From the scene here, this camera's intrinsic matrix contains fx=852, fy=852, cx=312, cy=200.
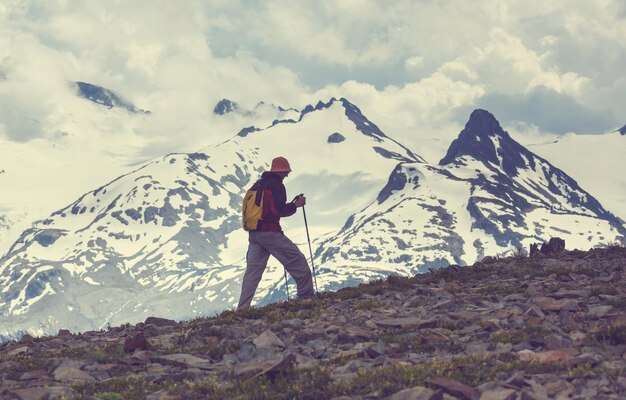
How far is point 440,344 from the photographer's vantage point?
1541 cm

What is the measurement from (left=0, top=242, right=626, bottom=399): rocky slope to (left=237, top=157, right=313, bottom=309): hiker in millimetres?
1072

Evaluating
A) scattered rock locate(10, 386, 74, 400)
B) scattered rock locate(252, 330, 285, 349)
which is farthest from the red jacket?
scattered rock locate(10, 386, 74, 400)

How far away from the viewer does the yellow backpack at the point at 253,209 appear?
75.0 feet

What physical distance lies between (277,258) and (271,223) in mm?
958

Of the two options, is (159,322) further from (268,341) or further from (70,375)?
(70,375)

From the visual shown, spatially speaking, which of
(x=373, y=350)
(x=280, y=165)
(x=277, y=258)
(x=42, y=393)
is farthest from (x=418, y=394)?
(x=280, y=165)

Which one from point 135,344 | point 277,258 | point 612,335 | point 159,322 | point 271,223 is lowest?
point 612,335

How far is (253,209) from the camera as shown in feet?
75.4

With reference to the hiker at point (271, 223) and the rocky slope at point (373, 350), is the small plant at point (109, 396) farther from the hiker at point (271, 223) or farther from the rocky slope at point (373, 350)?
the hiker at point (271, 223)

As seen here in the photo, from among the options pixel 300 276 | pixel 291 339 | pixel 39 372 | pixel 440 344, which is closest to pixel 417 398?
pixel 440 344

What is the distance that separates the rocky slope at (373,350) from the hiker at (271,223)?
1.07 metres

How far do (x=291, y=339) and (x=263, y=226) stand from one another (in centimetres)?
637

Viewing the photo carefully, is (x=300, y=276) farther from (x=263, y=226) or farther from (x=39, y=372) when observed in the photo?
(x=39, y=372)

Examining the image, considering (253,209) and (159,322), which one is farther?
(253,209)
